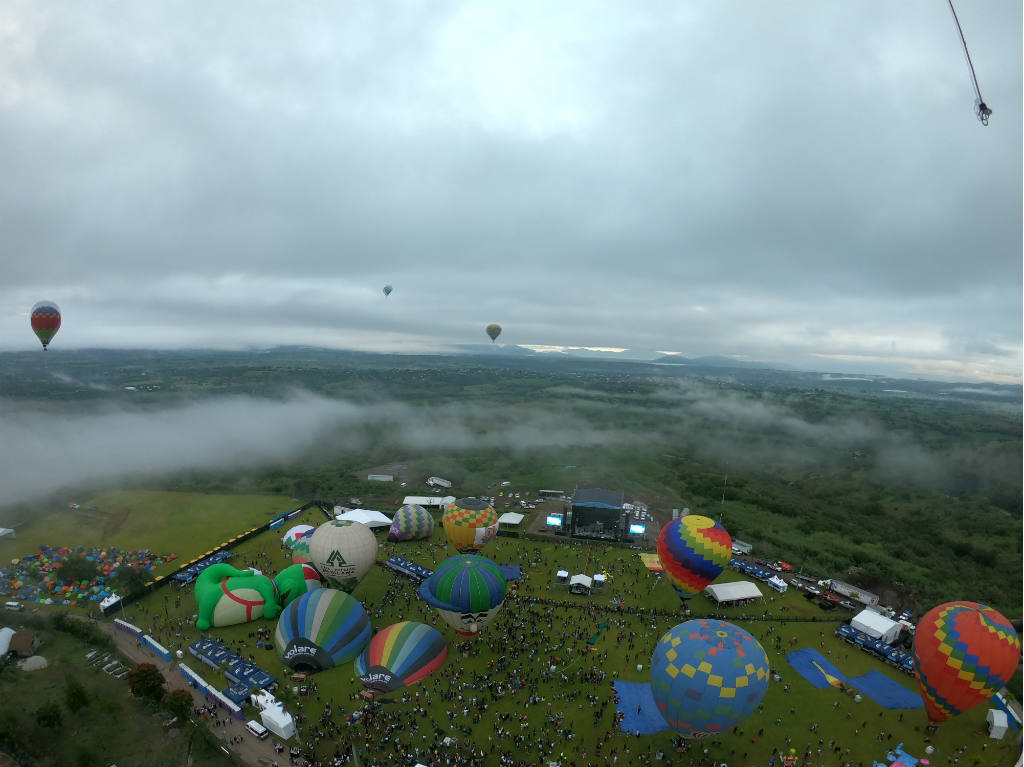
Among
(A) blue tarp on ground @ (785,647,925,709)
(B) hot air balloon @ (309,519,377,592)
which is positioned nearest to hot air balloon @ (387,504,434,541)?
(B) hot air balloon @ (309,519,377,592)

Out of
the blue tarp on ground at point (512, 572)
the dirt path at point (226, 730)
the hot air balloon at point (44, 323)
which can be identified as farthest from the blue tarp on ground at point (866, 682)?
the hot air balloon at point (44, 323)

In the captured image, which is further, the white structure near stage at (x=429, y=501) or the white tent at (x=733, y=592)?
the white structure near stage at (x=429, y=501)

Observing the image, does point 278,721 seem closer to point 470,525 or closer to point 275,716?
point 275,716

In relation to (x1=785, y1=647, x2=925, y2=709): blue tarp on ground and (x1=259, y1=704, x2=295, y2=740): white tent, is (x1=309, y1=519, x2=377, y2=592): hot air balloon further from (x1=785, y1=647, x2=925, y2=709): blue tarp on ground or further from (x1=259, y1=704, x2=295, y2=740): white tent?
(x1=785, y1=647, x2=925, y2=709): blue tarp on ground

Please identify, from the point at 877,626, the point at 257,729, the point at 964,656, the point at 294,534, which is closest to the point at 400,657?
the point at 257,729

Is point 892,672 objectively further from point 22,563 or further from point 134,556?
point 22,563

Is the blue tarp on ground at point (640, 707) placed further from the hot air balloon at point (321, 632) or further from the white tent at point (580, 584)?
the hot air balloon at point (321, 632)
